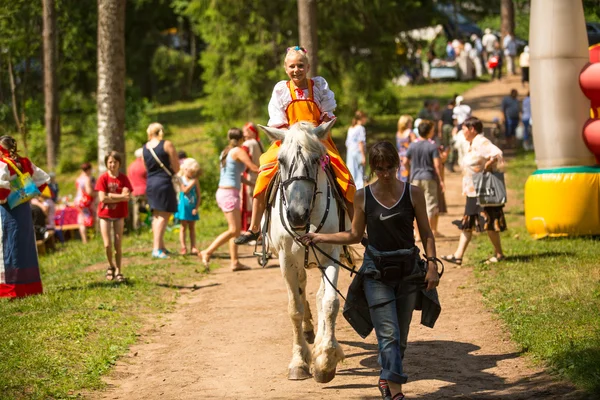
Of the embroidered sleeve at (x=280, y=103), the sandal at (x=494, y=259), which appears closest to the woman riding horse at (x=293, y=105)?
the embroidered sleeve at (x=280, y=103)

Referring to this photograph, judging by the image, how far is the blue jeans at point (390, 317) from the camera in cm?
691

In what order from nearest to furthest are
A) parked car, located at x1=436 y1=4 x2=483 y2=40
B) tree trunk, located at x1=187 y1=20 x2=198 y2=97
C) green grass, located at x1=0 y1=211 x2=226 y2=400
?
1. green grass, located at x1=0 y1=211 x2=226 y2=400
2. tree trunk, located at x1=187 y1=20 x2=198 y2=97
3. parked car, located at x1=436 y1=4 x2=483 y2=40

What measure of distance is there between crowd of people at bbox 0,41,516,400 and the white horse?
1.08 ft

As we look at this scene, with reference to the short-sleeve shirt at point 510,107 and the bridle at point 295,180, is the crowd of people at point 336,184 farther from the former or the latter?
the short-sleeve shirt at point 510,107

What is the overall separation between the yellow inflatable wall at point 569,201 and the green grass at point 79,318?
5.58 meters

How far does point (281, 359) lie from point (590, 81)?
7.79 metres

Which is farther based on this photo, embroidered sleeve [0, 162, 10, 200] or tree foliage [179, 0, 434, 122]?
tree foliage [179, 0, 434, 122]

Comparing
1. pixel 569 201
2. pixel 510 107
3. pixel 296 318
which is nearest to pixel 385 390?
pixel 296 318

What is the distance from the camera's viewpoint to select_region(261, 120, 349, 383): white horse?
7.66 meters

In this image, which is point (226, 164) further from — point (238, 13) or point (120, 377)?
point (238, 13)

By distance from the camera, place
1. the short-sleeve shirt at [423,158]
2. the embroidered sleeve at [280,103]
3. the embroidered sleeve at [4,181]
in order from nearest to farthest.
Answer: the embroidered sleeve at [280,103] < the embroidered sleeve at [4,181] < the short-sleeve shirt at [423,158]

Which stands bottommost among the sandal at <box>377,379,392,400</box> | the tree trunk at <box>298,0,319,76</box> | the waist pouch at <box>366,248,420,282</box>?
the sandal at <box>377,379,392,400</box>

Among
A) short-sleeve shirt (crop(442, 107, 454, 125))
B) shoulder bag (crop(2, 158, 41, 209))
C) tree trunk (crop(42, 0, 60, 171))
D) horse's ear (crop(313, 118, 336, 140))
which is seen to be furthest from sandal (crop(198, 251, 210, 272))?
tree trunk (crop(42, 0, 60, 171))

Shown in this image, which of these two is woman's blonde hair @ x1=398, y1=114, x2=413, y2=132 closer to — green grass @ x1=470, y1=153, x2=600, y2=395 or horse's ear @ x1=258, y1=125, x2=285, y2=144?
green grass @ x1=470, y1=153, x2=600, y2=395
